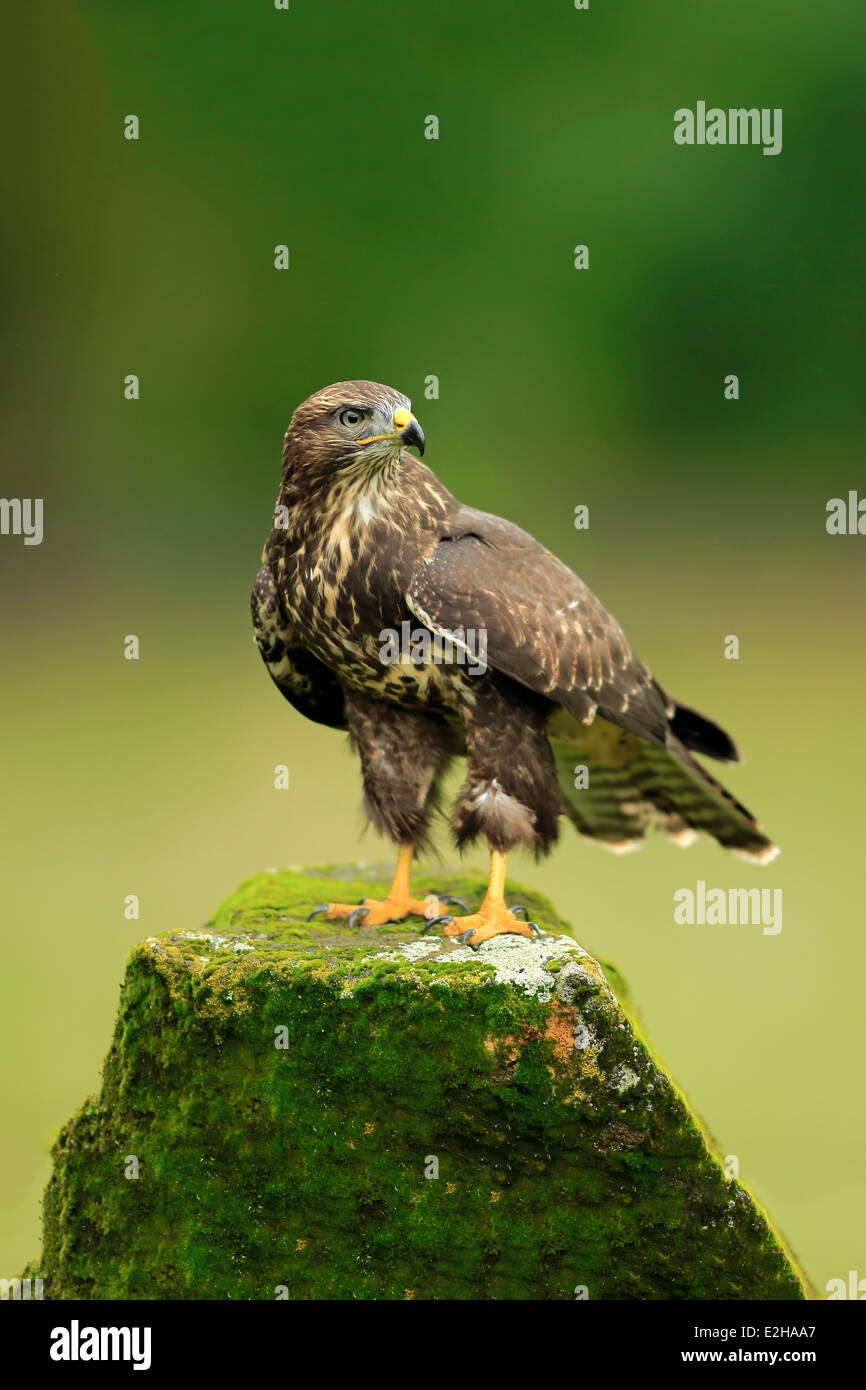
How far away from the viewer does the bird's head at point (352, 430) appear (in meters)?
3.15

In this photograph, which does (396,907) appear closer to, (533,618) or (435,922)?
(435,922)

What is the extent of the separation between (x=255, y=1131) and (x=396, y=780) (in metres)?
1.01

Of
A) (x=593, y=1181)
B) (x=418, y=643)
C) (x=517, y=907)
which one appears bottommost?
(x=593, y=1181)

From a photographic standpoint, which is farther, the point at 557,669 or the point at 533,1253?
the point at 557,669

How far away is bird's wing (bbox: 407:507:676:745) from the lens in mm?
3248

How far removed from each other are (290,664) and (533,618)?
0.73 m

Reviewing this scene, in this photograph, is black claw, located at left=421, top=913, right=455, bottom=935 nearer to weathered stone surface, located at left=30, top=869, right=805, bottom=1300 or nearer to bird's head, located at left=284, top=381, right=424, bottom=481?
weathered stone surface, located at left=30, top=869, right=805, bottom=1300

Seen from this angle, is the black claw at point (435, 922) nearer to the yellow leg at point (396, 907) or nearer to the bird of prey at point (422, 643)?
the bird of prey at point (422, 643)

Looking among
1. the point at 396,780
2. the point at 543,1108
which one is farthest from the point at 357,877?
the point at 543,1108

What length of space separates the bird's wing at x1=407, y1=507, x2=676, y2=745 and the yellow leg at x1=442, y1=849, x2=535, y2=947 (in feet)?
1.41

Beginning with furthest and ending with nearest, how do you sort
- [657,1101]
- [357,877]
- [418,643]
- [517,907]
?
[357,877] < [517,907] < [418,643] < [657,1101]

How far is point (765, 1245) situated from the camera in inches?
113

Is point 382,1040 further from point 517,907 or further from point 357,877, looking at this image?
point 357,877

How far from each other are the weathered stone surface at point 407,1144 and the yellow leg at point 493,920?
0.16 m
